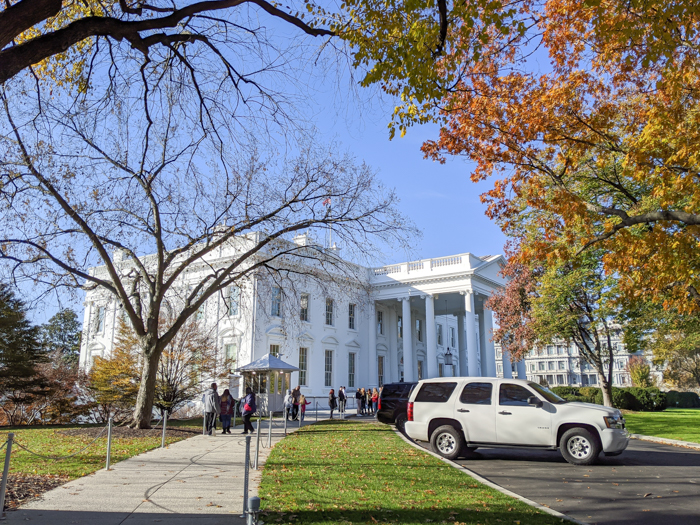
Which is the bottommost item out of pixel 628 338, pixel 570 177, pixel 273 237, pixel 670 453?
pixel 670 453

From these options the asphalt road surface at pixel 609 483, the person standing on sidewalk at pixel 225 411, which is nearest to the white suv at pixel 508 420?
the asphalt road surface at pixel 609 483

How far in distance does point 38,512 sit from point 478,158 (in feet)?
34.2

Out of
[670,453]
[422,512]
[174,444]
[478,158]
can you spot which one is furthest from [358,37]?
[670,453]

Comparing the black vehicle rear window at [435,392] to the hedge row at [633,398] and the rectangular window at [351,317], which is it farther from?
the rectangular window at [351,317]

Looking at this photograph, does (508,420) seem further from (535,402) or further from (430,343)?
(430,343)

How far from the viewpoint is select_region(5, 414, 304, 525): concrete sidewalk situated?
6.42m

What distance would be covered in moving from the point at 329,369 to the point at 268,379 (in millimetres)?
15260

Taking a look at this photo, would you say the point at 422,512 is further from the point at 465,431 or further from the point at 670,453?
the point at 670,453

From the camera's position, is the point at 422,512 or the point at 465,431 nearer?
the point at 422,512

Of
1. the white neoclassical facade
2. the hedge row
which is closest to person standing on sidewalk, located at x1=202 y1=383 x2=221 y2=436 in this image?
the white neoclassical facade

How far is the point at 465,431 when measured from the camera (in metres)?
12.6

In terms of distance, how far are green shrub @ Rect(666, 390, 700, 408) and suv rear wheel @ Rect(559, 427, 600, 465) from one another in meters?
52.1

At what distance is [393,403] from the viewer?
71.4 ft

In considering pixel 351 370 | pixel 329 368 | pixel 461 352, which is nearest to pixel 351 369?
pixel 351 370
